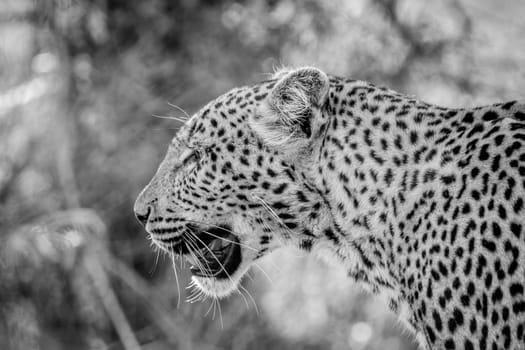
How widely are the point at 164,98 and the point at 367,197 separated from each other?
7.46 metres

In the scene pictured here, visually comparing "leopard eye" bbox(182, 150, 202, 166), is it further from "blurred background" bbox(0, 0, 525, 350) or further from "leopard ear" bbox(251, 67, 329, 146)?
"blurred background" bbox(0, 0, 525, 350)

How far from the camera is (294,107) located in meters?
4.71

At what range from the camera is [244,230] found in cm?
496

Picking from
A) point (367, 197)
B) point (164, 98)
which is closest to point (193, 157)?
point (367, 197)

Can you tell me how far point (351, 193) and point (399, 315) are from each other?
2.60ft

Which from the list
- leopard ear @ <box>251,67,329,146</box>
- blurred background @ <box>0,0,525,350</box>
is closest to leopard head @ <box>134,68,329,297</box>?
leopard ear @ <box>251,67,329,146</box>

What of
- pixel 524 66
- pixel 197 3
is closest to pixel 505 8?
pixel 524 66

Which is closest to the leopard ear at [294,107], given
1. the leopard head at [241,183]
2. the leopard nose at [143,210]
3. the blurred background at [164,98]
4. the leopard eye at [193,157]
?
the leopard head at [241,183]

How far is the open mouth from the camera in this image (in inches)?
201

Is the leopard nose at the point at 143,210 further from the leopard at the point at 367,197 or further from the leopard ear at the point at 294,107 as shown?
the leopard ear at the point at 294,107

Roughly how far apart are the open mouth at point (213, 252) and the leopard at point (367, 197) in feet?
0.03

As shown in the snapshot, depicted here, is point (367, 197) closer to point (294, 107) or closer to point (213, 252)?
point (294, 107)

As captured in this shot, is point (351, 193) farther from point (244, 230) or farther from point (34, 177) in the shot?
point (34, 177)

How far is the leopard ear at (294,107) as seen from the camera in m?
4.67
